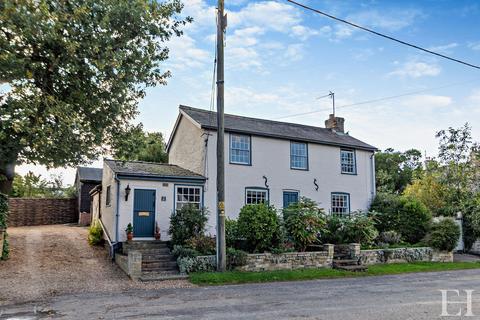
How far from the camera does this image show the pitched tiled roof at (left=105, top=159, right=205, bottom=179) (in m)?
16.1

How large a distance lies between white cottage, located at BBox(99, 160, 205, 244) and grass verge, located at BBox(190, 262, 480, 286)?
4.19 meters

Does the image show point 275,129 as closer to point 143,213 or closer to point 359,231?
point 359,231

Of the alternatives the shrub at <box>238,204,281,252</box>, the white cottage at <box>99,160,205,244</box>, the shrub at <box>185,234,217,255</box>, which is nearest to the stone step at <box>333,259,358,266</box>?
the shrub at <box>238,204,281,252</box>

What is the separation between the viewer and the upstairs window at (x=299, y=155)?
68.3ft

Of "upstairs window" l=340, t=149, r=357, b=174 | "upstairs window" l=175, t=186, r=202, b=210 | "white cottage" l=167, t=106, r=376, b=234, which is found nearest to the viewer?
"upstairs window" l=175, t=186, r=202, b=210

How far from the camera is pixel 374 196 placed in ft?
76.6

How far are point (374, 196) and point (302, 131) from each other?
19.5 ft

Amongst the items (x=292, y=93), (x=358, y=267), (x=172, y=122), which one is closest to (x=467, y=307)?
(x=358, y=267)

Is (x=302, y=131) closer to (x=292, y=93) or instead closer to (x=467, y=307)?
(x=292, y=93)

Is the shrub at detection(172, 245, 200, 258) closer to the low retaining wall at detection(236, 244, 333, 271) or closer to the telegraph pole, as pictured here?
the telegraph pole

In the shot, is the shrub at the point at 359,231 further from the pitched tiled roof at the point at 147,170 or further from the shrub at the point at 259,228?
the pitched tiled roof at the point at 147,170

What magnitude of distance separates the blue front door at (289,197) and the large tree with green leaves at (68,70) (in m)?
10.4

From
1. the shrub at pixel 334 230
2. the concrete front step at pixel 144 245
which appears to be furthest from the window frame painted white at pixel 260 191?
the concrete front step at pixel 144 245

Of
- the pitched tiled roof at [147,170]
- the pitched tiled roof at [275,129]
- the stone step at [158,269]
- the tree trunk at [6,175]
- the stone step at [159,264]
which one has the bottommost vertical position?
the stone step at [158,269]
